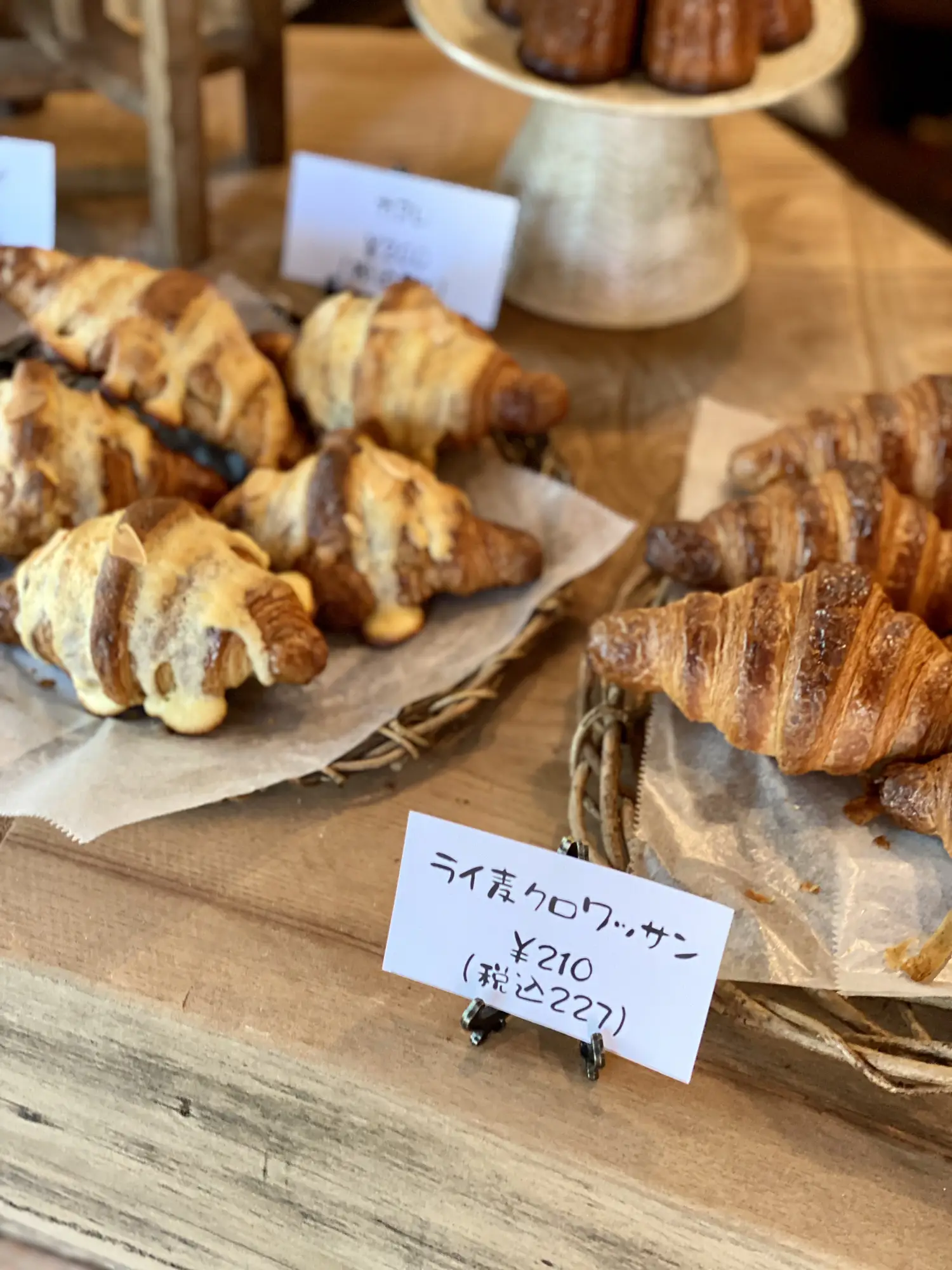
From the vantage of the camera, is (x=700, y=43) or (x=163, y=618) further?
(x=700, y=43)

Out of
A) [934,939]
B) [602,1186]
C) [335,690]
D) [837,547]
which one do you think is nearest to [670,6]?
[837,547]

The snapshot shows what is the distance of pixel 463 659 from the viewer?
3.08ft

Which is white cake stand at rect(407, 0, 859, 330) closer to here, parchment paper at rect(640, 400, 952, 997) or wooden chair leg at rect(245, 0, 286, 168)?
wooden chair leg at rect(245, 0, 286, 168)

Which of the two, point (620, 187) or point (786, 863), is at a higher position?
point (620, 187)

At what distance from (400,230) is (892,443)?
22.1 inches

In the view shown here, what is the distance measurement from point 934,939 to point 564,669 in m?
0.39

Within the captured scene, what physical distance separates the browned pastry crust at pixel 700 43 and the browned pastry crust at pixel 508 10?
138 millimetres

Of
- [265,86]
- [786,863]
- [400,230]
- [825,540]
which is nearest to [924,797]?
[786,863]

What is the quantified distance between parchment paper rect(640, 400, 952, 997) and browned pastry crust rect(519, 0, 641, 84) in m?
0.62

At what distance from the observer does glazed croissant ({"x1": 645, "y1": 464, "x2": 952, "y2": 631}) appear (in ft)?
2.86

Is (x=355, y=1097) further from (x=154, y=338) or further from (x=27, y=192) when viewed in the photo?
(x=27, y=192)

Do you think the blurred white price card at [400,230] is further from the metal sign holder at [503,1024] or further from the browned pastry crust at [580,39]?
the metal sign holder at [503,1024]

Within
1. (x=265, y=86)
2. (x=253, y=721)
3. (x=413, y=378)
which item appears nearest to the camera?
(x=253, y=721)

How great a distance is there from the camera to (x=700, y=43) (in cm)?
106
